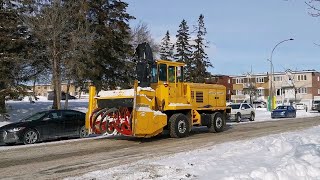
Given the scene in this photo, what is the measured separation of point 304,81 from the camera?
102375 mm

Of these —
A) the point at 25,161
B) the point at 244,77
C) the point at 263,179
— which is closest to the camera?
the point at 263,179

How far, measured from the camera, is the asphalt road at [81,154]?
34.2 ft

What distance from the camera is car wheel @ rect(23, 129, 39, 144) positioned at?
16.8 meters

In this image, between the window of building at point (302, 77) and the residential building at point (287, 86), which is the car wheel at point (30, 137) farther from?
the window of building at point (302, 77)

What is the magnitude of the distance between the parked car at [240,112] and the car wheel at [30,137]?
19.4 m

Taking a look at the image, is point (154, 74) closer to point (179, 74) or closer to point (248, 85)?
point (179, 74)

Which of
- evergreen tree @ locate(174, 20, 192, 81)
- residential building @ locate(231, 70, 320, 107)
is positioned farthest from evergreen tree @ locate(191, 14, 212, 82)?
residential building @ locate(231, 70, 320, 107)

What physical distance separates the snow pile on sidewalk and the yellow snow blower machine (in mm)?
3640

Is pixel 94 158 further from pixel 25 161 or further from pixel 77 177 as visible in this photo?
pixel 77 177

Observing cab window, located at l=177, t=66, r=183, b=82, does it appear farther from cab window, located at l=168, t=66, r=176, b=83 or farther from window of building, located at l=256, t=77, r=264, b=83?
window of building, located at l=256, t=77, r=264, b=83

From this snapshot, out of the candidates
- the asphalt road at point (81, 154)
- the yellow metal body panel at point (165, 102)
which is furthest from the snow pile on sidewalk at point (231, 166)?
the yellow metal body panel at point (165, 102)

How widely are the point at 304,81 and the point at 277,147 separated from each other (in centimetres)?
9490

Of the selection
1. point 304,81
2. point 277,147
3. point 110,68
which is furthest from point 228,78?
point 277,147

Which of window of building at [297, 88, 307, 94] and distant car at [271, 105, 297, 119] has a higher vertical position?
window of building at [297, 88, 307, 94]
